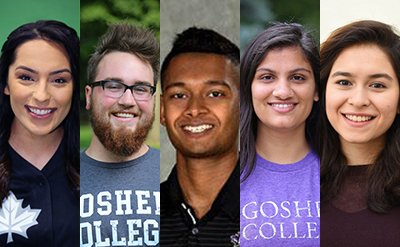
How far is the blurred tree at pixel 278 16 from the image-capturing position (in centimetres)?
806

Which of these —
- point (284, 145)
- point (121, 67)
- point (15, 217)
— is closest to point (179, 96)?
point (121, 67)

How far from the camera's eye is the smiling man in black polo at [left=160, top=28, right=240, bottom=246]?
26.5 feet

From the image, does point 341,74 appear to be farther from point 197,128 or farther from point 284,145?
point 197,128

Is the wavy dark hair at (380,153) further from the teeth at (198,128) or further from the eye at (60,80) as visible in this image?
the eye at (60,80)

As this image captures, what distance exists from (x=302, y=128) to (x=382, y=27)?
127 centimetres

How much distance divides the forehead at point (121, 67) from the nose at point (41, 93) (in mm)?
520

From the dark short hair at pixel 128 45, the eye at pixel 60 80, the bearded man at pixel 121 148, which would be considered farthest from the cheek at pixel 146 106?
the eye at pixel 60 80

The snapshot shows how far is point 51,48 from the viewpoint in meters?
8.09

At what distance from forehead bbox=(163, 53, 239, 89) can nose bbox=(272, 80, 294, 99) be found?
1.38 feet

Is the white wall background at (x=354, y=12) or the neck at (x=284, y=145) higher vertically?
the white wall background at (x=354, y=12)

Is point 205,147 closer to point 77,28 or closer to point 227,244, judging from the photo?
point 227,244

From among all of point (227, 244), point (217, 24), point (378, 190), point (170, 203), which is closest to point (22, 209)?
point (170, 203)

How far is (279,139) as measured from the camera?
8094 millimetres

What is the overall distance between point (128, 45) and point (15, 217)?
6.74ft
